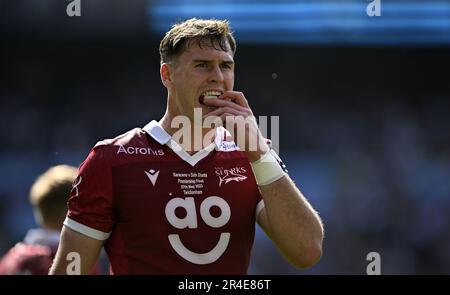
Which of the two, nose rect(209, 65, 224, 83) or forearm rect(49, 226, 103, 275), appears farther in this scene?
nose rect(209, 65, 224, 83)

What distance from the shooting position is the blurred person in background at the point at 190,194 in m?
3.16

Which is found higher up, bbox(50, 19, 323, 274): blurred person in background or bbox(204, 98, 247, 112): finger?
bbox(204, 98, 247, 112): finger

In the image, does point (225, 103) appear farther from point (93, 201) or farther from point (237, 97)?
point (93, 201)

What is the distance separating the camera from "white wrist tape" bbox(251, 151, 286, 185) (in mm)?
3137

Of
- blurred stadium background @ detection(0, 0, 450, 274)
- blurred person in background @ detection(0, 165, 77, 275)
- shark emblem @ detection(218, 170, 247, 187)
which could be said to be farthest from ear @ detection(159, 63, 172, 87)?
blurred stadium background @ detection(0, 0, 450, 274)

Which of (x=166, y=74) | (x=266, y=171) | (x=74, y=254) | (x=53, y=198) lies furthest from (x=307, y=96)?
(x=74, y=254)

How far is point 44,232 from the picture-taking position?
453 cm

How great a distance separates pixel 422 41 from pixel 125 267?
8.59 meters

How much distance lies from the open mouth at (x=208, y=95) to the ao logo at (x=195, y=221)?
0.42 metres

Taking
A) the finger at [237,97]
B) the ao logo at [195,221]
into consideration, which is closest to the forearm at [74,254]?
the ao logo at [195,221]

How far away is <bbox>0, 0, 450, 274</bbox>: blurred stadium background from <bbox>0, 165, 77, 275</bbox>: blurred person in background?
5018 millimetres

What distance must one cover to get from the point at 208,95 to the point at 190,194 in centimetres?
43

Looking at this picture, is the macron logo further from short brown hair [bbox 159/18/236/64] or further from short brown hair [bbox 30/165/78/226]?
short brown hair [bbox 30/165/78/226]
